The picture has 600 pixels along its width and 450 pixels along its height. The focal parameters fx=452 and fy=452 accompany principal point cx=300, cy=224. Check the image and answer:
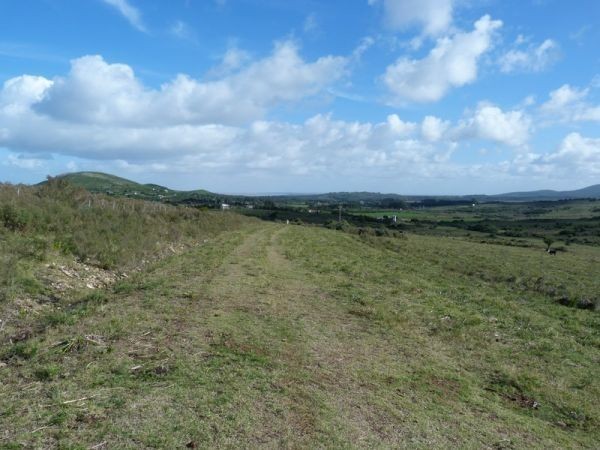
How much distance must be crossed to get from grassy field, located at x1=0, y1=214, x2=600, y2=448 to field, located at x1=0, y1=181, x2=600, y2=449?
3cm

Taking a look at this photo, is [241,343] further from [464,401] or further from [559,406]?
[559,406]

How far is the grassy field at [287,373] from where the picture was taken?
5164 mm

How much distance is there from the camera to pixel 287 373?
6.90 metres

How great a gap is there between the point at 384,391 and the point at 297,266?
12.6m

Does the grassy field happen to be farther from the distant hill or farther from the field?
the distant hill

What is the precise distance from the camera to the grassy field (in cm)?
516

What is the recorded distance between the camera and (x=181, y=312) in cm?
983

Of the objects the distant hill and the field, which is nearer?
the field

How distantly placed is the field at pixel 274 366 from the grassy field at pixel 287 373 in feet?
0.09

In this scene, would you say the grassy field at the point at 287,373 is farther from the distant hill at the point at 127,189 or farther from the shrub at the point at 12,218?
the distant hill at the point at 127,189

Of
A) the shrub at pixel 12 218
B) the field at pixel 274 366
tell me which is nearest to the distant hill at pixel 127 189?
the shrub at pixel 12 218

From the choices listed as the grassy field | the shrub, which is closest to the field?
the grassy field

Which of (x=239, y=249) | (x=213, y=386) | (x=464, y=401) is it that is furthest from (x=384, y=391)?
(x=239, y=249)

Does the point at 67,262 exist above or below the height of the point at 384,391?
above
